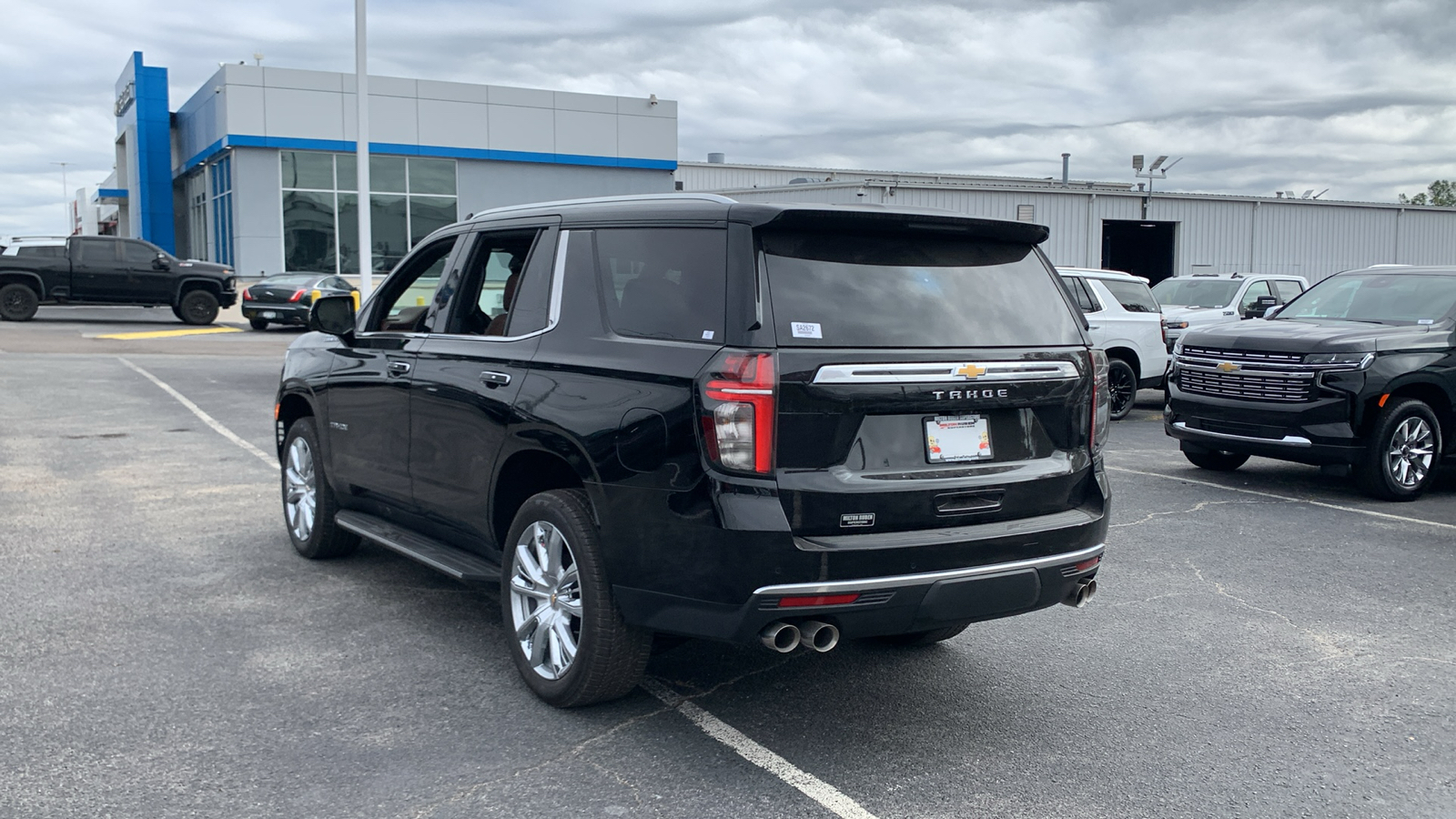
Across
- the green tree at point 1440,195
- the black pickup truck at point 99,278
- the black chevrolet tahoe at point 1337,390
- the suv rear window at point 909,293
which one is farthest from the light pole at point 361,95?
the green tree at point 1440,195

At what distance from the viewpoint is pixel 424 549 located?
5312 mm

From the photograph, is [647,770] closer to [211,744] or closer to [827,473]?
[827,473]

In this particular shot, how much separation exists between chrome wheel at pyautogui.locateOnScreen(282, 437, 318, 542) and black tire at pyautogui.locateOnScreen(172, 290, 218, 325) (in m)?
24.8

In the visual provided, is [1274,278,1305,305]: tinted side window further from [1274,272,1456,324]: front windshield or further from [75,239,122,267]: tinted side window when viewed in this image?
[75,239,122,267]: tinted side window

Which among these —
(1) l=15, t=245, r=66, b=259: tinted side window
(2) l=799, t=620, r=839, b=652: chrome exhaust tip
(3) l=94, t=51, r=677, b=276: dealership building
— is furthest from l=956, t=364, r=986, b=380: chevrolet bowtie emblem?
(3) l=94, t=51, r=677, b=276: dealership building

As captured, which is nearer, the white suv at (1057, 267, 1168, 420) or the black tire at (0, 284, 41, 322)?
the white suv at (1057, 267, 1168, 420)

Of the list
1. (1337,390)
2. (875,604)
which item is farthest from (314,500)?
(1337,390)

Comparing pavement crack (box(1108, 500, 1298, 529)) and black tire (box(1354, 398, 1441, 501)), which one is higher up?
black tire (box(1354, 398, 1441, 501))

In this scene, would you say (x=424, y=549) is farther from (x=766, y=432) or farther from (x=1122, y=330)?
(x=1122, y=330)

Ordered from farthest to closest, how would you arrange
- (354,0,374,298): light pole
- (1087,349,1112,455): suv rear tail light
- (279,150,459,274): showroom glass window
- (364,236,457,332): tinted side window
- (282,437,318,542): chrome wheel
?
(279,150,459,274): showroom glass window
(354,0,374,298): light pole
(282,437,318,542): chrome wheel
(364,236,457,332): tinted side window
(1087,349,1112,455): suv rear tail light

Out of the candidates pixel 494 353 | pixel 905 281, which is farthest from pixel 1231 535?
pixel 494 353

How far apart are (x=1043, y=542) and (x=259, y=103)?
3795cm

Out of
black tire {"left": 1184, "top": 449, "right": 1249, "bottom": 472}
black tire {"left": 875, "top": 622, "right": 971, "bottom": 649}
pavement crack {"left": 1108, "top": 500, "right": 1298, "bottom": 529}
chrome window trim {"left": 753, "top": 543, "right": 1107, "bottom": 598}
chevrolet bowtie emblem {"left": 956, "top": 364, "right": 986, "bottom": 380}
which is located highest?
chevrolet bowtie emblem {"left": 956, "top": 364, "right": 986, "bottom": 380}

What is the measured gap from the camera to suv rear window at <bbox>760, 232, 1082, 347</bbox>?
12.8ft
